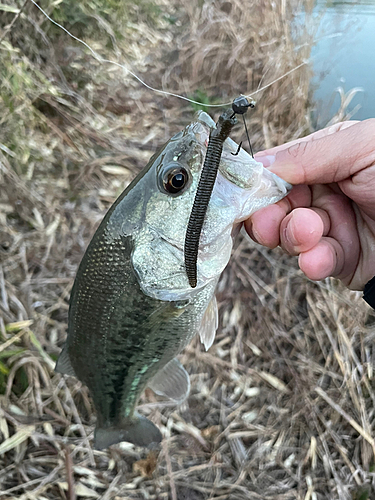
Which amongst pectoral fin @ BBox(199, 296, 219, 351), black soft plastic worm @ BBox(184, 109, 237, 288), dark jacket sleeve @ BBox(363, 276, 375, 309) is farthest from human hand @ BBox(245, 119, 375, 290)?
black soft plastic worm @ BBox(184, 109, 237, 288)

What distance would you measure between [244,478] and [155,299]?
1801 mm

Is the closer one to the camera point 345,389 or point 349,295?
point 345,389

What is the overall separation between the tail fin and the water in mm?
2937

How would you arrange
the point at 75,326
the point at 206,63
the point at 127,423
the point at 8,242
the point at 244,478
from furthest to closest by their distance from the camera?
the point at 206,63, the point at 8,242, the point at 244,478, the point at 127,423, the point at 75,326

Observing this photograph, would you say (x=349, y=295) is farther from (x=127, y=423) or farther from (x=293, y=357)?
(x=127, y=423)

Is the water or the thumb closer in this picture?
the thumb

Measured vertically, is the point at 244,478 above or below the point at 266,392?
below

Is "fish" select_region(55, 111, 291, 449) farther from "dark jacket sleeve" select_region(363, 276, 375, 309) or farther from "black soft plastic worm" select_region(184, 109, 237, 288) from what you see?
"dark jacket sleeve" select_region(363, 276, 375, 309)

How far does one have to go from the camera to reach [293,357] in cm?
266

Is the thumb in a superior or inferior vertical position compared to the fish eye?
superior

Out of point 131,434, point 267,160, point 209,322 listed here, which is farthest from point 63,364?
point 267,160

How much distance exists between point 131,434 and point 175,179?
134 cm

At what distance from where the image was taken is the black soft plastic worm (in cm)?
91

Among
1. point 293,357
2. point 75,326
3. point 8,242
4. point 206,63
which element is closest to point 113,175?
point 8,242
